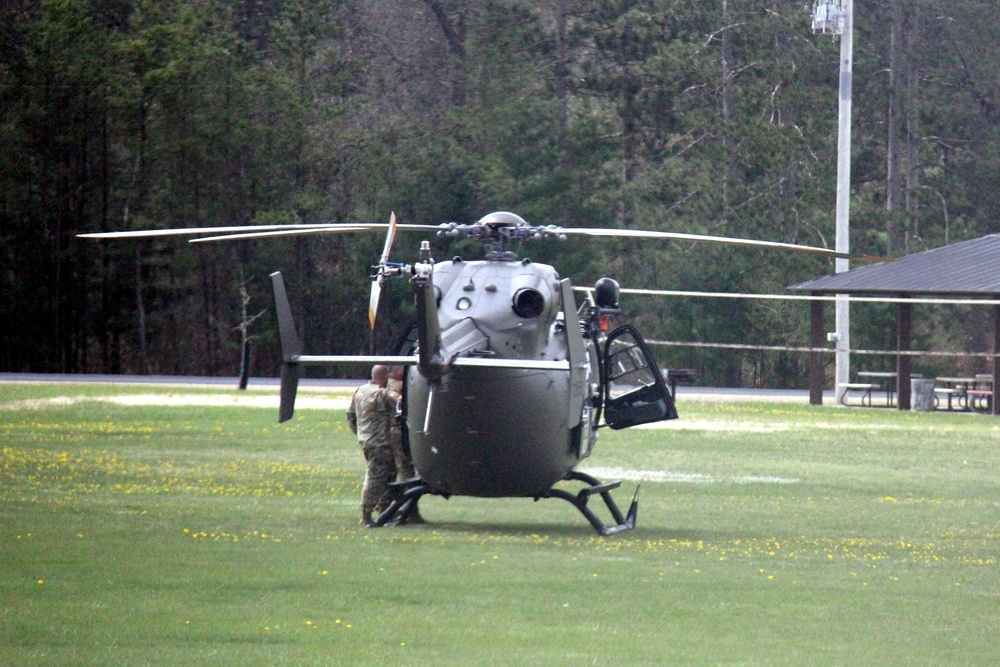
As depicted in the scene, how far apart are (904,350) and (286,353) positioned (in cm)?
2641

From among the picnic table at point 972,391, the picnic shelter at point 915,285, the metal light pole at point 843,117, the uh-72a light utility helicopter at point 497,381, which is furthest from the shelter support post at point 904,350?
the uh-72a light utility helicopter at point 497,381

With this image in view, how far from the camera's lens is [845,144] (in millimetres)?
40812

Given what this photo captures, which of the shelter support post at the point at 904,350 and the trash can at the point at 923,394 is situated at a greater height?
the shelter support post at the point at 904,350

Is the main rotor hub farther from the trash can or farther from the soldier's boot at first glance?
the trash can

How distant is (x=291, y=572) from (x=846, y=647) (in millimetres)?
4252

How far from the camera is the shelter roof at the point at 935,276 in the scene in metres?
34.7

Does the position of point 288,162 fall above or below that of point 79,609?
above

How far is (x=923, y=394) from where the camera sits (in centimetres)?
3784

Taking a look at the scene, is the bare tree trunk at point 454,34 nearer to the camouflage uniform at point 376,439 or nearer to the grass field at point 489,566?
the grass field at point 489,566

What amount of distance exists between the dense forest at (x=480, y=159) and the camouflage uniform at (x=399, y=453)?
114 feet

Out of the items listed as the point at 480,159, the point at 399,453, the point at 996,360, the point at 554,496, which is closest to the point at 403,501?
the point at 399,453

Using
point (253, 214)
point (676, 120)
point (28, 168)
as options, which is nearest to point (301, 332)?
point (253, 214)

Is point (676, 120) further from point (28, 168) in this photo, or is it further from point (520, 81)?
point (28, 168)

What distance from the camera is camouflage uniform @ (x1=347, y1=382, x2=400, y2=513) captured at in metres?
14.9
